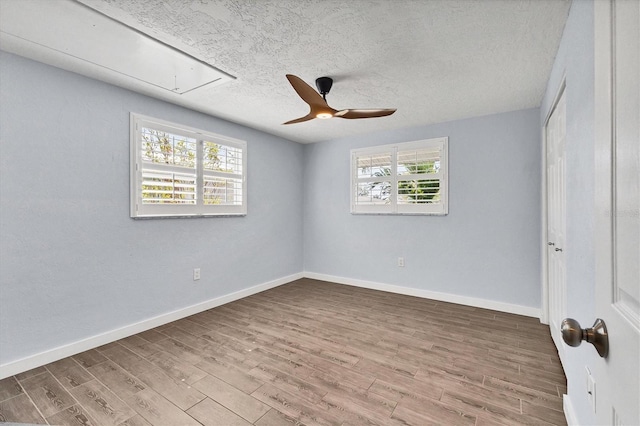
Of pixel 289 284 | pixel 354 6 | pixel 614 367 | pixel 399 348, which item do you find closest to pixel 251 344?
pixel 399 348

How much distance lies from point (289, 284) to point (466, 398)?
10.6ft

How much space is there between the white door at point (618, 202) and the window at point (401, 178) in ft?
11.1

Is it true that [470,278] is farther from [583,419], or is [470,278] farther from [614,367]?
[614,367]

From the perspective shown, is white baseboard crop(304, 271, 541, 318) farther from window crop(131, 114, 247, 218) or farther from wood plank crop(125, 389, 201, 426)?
wood plank crop(125, 389, 201, 426)

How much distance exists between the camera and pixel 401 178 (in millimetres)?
4164

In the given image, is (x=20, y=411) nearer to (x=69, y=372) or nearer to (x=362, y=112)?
(x=69, y=372)

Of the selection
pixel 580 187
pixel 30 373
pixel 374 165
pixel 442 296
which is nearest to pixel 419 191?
pixel 374 165

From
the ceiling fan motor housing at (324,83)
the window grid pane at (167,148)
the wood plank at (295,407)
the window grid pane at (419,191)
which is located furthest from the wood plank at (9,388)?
the window grid pane at (419,191)

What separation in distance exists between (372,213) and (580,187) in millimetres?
3031

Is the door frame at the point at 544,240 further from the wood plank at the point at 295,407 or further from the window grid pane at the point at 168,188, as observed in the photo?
the window grid pane at the point at 168,188

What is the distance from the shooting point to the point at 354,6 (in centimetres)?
168

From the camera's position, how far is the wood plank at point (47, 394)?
1.80 meters

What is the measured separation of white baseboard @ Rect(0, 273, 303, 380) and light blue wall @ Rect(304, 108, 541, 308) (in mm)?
2082

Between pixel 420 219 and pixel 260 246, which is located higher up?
pixel 420 219
